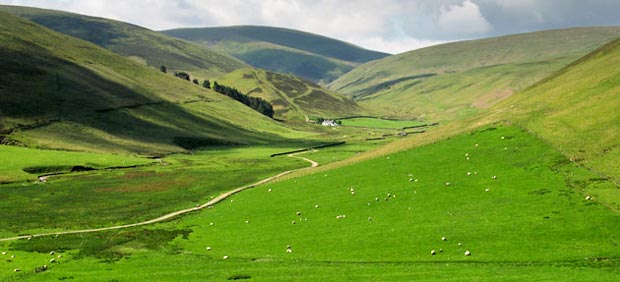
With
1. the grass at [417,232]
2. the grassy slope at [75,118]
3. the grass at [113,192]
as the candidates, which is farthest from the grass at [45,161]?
the grass at [417,232]

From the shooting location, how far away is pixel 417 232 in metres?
39.8

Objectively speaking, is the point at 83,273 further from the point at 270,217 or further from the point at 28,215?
the point at 28,215

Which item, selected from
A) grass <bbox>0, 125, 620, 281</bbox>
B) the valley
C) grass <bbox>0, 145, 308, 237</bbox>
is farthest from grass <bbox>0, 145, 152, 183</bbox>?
grass <bbox>0, 125, 620, 281</bbox>

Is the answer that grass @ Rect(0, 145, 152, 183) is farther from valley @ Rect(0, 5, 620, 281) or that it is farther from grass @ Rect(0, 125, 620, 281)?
grass @ Rect(0, 125, 620, 281)

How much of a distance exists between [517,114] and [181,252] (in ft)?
141

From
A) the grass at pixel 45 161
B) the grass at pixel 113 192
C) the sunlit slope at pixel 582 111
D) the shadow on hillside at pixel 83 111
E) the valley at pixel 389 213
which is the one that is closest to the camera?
the valley at pixel 389 213

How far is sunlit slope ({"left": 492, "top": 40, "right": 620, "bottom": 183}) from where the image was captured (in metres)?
45.6

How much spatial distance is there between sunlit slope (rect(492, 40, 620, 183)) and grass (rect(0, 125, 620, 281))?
195 centimetres

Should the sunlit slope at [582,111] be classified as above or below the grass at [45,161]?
above

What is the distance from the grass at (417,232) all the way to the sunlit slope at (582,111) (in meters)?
1.95

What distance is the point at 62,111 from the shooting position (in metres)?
169

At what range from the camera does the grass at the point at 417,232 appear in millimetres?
32125

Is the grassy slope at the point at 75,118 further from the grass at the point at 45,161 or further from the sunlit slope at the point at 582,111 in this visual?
the sunlit slope at the point at 582,111

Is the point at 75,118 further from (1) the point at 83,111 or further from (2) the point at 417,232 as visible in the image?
(2) the point at 417,232
